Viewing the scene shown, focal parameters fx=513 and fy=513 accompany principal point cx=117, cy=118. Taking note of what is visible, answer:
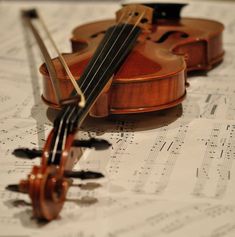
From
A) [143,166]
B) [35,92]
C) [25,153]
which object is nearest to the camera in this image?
[25,153]

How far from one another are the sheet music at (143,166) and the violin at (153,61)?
0.07m

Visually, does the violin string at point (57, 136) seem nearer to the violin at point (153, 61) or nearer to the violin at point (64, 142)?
the violin at point (64, 142)

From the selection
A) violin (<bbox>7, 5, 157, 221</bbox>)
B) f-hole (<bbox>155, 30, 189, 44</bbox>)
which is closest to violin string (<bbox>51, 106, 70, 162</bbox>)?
violin (<bbox>7, 5, 157, 221</bbox>)

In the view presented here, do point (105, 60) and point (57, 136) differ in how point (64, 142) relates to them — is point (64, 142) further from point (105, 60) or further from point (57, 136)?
point (105, 60)

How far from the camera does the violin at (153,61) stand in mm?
990

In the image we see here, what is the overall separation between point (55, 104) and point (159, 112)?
244 mm

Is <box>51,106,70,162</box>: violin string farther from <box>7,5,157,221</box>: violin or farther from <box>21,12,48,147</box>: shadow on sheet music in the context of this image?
<box>21,12,48,147</box>: shadow on sheet music

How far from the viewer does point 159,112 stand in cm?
113

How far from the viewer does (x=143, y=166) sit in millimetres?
931

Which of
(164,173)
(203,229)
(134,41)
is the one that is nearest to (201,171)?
(164,173)

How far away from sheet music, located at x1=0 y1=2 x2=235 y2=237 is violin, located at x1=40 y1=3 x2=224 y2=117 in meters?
0.07

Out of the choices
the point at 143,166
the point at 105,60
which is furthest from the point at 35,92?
the point at 143,166

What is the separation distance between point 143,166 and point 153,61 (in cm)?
26

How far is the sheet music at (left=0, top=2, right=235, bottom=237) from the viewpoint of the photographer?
77cm
